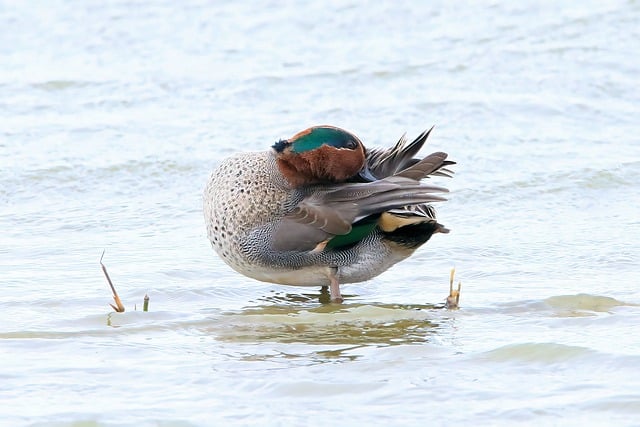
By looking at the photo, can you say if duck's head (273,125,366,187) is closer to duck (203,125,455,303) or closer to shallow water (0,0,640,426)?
duck (203,125,455,303)

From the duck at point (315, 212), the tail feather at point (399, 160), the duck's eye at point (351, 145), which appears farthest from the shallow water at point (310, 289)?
the duck's eye at point (351, 145)

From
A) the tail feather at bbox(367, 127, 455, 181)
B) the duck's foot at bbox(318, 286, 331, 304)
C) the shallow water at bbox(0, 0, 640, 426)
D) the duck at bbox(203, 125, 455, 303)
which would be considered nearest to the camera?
the shallow water at bbox(0, 0, 640, 426)

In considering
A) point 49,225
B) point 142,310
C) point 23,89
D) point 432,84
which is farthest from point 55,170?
point 432,84

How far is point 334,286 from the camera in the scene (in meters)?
6.87

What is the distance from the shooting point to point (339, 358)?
5672 mm

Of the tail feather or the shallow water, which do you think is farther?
the tail feather

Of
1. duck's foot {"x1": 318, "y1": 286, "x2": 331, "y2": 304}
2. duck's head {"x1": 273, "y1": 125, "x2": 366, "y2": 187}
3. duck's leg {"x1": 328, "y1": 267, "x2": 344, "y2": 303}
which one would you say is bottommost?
duck's foot {"x1": 318, "y1": 286, "x2": 331, "y2": 304}

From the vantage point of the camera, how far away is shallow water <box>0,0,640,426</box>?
519cm

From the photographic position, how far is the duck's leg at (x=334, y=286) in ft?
22.5

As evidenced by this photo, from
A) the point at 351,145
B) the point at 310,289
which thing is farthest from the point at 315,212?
the point at 310,289

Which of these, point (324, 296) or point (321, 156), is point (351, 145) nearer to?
point (321, 156)

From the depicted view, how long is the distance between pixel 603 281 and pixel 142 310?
256cm

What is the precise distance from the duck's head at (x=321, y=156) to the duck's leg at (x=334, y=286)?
0.50 metres

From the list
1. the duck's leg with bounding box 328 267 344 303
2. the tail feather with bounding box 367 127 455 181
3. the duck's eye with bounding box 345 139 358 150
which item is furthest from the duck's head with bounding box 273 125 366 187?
the duck's leg with bounding box 328 267 344 303
